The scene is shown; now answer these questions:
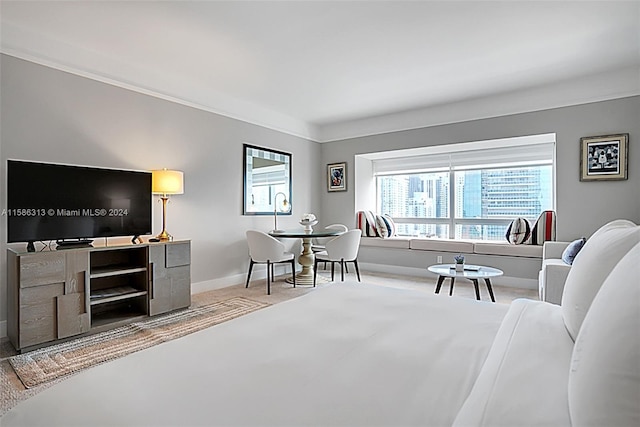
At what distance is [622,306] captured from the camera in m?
0.66

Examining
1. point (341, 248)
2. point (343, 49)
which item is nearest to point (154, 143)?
point (343, 49)

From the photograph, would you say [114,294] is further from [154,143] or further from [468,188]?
[468,188]

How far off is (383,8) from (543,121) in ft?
9.88

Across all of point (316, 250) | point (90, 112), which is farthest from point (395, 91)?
point (90, 112)

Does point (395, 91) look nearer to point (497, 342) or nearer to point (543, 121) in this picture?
point (543, 121)

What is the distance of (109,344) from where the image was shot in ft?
8.96

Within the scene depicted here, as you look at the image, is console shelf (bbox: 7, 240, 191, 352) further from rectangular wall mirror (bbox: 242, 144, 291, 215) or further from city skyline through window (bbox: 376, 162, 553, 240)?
city skyline through window (bbox: 376, 162, 553, 240)

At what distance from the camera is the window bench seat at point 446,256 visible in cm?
469

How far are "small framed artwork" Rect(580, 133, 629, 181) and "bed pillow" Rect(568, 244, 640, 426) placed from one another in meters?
4.27

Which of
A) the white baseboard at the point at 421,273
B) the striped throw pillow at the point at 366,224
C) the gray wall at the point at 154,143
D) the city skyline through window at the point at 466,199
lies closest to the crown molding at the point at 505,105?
the city skyline through window at the point at 466,199

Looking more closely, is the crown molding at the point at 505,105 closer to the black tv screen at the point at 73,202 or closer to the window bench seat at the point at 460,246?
the window bench seat at the point at 460,246

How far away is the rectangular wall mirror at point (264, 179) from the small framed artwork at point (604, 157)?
407 cm

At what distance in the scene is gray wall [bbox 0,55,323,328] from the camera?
2.99 meters

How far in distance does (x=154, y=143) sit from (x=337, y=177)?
10.8ft
